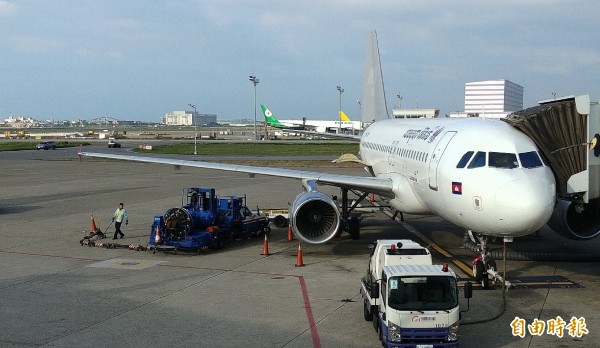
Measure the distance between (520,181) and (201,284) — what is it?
357 inches

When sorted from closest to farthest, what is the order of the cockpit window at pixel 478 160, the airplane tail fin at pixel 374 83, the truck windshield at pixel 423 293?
the truck windshield at pixel 423 293
the cockpit window at pixel 478 160
the airplane tail fin at pixel 374 83

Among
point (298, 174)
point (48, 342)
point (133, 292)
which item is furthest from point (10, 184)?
point (48, 342)

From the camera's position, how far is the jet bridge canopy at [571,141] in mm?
16938

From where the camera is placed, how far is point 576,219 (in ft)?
65.2

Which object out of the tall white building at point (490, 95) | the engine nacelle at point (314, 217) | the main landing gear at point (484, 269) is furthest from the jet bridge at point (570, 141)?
the tall white building at point (490, 95)

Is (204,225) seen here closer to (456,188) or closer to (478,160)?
(456,188)

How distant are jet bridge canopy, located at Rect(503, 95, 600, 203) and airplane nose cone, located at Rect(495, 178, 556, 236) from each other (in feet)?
6.39

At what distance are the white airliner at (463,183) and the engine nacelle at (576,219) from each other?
0.38 meters

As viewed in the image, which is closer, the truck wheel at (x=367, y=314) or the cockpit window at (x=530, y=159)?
the truck wheel at (x=367, y=314)

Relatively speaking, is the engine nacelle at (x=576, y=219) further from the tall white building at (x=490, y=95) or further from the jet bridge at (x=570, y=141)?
the tall white building at (x=490, y=95)

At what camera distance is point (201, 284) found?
17812 millimetres

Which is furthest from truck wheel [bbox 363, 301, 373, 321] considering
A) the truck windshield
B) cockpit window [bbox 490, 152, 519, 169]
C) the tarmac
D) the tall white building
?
the tall white building

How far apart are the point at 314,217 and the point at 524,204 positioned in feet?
26.6

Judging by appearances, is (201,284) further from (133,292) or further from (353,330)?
(353,330)
